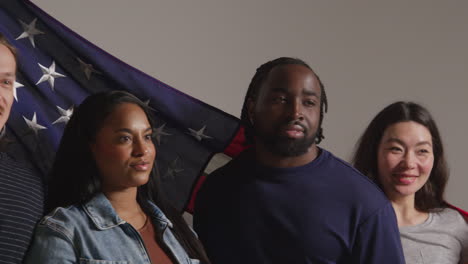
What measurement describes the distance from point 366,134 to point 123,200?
3.61ft

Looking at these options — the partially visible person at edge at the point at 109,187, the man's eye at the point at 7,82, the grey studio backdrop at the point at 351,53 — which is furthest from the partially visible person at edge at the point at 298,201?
the grey studio backdrop at the point at 351,53

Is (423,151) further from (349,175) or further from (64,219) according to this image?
(64,219)

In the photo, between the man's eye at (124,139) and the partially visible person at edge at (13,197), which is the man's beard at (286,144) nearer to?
the man's eye at (124,139)

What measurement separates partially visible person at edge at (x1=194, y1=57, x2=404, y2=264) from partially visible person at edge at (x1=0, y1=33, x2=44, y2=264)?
1.96 ft

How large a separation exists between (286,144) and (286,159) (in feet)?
0.30

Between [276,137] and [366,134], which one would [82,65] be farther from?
[366,134]

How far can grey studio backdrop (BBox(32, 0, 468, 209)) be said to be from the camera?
3.12 m

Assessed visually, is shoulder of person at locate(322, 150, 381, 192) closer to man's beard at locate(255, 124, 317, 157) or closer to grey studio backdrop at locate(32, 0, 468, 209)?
man's beard at locate(255, 124, 317, 157)

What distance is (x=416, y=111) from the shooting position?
93.7 inches

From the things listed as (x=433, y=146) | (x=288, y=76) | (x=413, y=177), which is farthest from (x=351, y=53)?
(x=288, y=76)

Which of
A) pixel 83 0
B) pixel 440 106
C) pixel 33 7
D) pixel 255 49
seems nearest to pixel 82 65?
pixel 33 7

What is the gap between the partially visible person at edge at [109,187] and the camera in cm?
160

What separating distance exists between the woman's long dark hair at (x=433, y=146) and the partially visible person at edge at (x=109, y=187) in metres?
0.93

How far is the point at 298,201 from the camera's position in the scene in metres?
1.91
